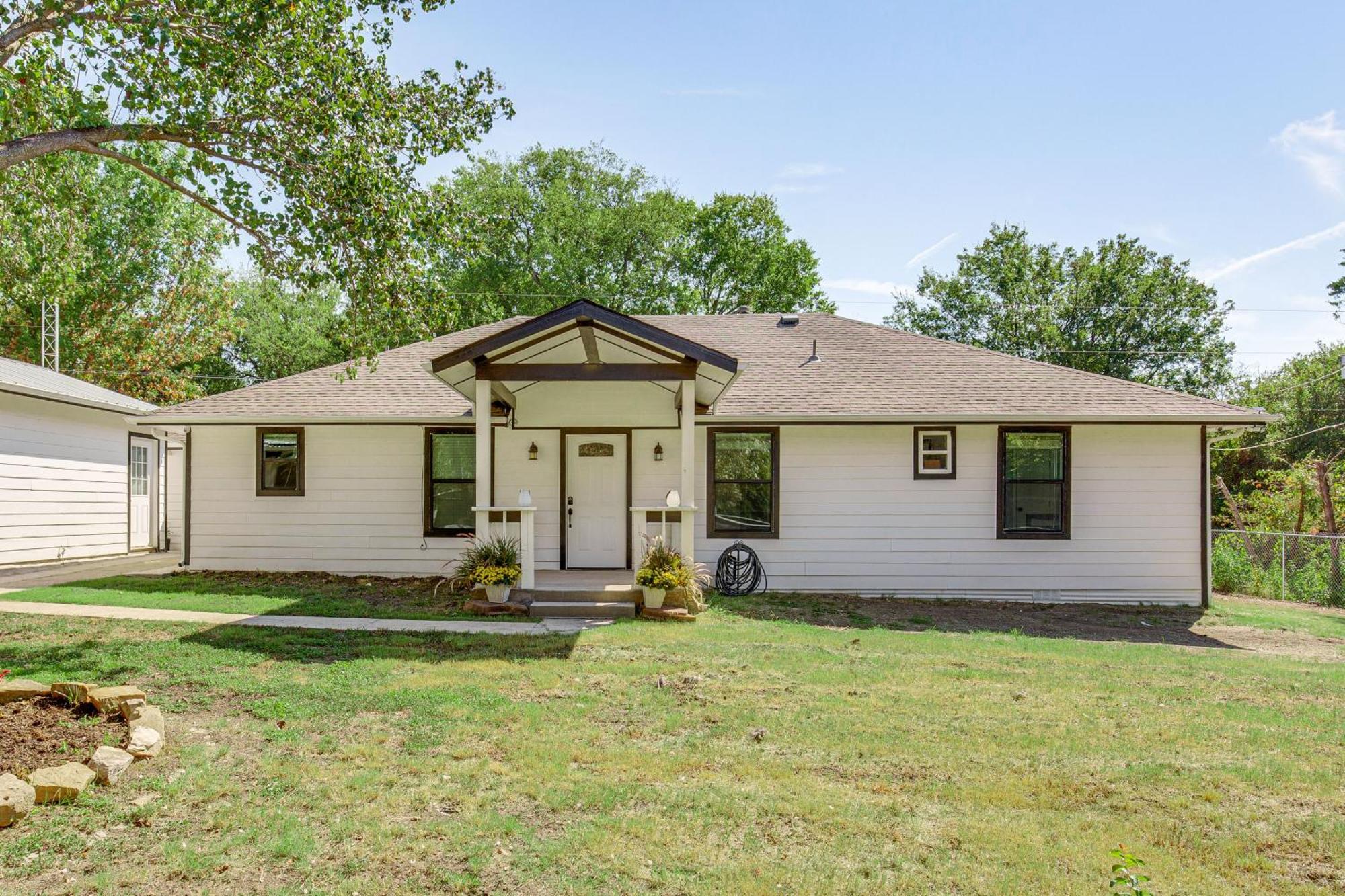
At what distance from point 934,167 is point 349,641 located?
562 inches

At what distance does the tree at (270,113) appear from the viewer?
6.77m

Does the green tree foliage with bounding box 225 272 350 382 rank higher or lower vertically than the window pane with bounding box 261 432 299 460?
higher

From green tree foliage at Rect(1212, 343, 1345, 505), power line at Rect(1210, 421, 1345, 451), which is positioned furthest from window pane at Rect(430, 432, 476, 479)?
power line at Rect(1210, 421, 1345, 451)

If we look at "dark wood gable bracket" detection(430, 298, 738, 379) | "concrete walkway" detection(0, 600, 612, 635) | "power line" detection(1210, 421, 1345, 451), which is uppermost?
"dark wood gable bracket" detection(430, 298, 738, 379)

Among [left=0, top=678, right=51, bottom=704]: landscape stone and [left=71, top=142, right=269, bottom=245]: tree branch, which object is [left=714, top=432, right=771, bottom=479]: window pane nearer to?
[left=71, top=142, right=269, bottom=245]: tree branch

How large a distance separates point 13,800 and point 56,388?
42.4 feet

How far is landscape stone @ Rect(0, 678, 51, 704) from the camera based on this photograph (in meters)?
Answer: 5.08

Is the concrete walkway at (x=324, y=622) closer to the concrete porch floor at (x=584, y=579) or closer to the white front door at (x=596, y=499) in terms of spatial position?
the concrete porch floor at (x=584, y=579)

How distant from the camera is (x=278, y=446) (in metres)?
12.4

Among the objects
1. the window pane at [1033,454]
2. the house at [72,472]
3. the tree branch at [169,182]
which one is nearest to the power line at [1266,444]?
the window pane at [1033,454]

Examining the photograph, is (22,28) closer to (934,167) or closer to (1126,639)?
(1126,639)

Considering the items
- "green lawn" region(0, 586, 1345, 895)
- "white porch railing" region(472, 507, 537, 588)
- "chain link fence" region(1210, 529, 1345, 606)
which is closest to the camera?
"green lawn" region(0, 586, 1345, 895)

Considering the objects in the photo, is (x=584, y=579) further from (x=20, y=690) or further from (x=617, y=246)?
(x=617, y=246)

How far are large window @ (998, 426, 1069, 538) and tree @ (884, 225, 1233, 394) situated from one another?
2229 centimetres
